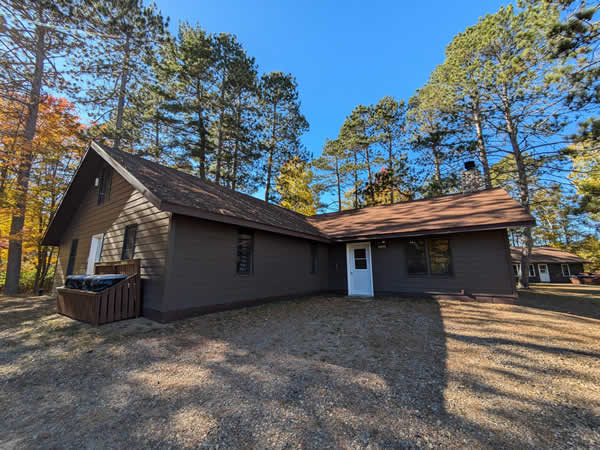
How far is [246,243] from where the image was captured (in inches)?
283

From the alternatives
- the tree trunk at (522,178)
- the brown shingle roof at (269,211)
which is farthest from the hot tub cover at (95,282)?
the tree trunk at (522,178)

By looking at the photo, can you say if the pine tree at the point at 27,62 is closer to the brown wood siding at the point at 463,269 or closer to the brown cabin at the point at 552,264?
the brown wood siding at the point at 463,269

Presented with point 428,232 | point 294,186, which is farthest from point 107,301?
point 294,186

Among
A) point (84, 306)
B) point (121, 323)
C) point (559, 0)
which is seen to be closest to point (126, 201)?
point (84, 306)

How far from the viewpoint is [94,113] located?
1295cm

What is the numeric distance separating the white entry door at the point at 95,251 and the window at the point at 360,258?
8.64m

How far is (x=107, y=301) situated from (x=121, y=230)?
8.81ft

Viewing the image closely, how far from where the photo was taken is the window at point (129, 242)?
6512 millimetres

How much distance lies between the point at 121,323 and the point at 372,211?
10.1 metres

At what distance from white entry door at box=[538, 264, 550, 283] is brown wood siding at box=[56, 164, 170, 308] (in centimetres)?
3345

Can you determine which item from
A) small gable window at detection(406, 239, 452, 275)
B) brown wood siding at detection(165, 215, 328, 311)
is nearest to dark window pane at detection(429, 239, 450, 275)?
small gable window at detection(406, 239, 452, 275)

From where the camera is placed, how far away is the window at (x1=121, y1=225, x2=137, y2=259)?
6512mm

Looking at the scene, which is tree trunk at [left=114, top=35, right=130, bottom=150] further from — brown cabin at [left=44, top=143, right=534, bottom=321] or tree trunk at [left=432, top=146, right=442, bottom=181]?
tree trunk at [left=432, top=146, right=442, bottom=181]

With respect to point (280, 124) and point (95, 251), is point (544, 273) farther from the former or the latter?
point (95, 251)
